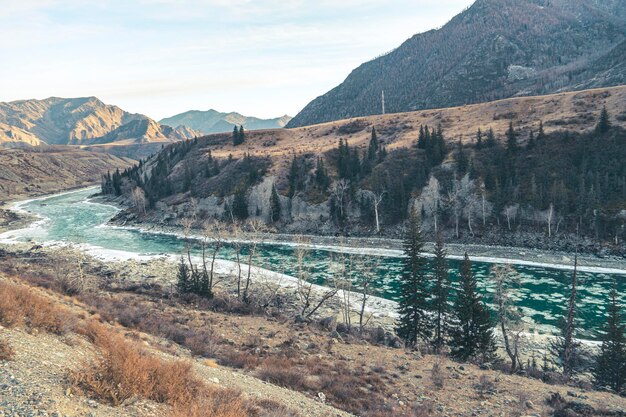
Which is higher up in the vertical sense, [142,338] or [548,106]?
[548,106]

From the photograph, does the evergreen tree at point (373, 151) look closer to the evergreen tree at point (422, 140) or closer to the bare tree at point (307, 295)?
the evergreen tree at point (422, 140)

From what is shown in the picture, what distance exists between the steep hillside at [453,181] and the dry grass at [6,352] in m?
76.2

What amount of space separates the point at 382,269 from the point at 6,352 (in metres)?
57.3

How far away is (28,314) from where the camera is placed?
14.5m

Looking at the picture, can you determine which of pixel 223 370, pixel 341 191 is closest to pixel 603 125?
pixel 341 191

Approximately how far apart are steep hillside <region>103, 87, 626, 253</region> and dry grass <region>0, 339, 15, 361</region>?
76191mm

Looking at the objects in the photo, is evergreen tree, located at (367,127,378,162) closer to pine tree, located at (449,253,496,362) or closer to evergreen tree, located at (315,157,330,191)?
evergreen tree, located at (315,157,330,191)

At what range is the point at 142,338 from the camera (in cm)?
2119

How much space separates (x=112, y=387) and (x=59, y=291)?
2550cm

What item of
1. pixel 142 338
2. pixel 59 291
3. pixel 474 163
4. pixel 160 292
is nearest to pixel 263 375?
pixel 142 338

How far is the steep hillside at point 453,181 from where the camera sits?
71250mm

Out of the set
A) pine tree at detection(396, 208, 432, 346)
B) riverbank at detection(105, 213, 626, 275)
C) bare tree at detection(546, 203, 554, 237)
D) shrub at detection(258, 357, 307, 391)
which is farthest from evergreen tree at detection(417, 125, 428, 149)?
shrub at detection(258, 357, 307, 391)

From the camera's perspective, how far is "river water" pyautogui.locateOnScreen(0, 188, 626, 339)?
44500 mm

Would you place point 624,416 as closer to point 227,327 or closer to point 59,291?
point 227,327
